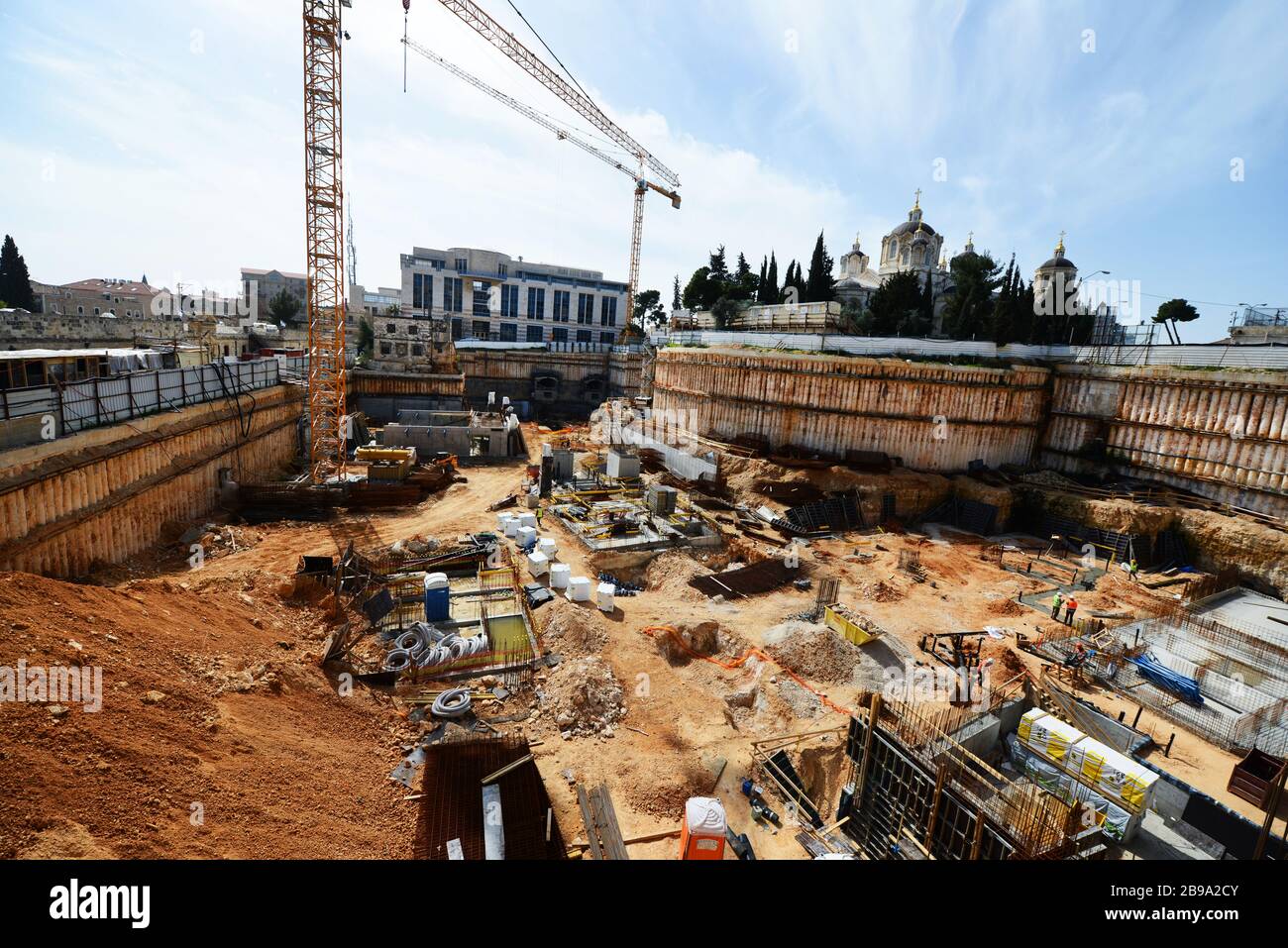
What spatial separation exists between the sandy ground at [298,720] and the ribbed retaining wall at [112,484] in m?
0.96

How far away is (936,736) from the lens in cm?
970

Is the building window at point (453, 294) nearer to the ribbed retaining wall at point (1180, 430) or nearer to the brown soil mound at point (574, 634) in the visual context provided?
the ribbed retaining wall at point (1180, 430)

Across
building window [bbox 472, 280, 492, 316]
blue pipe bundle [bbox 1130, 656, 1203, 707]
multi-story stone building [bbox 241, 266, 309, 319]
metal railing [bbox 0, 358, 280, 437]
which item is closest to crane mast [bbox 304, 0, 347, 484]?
metal railing [bbox 0, 358, 280, 437]

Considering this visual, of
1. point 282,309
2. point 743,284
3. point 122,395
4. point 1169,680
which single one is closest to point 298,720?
point 122,395

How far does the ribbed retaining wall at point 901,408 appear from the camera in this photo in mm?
27844

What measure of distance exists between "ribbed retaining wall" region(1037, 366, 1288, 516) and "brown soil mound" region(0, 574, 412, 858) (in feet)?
99.6

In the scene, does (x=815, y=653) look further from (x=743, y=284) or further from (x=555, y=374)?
(x=743, y=284)

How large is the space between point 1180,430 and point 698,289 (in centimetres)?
5053

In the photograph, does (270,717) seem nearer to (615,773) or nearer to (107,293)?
(615,773)

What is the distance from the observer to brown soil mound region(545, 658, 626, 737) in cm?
1102

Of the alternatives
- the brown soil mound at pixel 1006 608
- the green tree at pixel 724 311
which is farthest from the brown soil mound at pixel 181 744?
the green tree at pixel 724 311

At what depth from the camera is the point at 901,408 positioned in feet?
91.9
